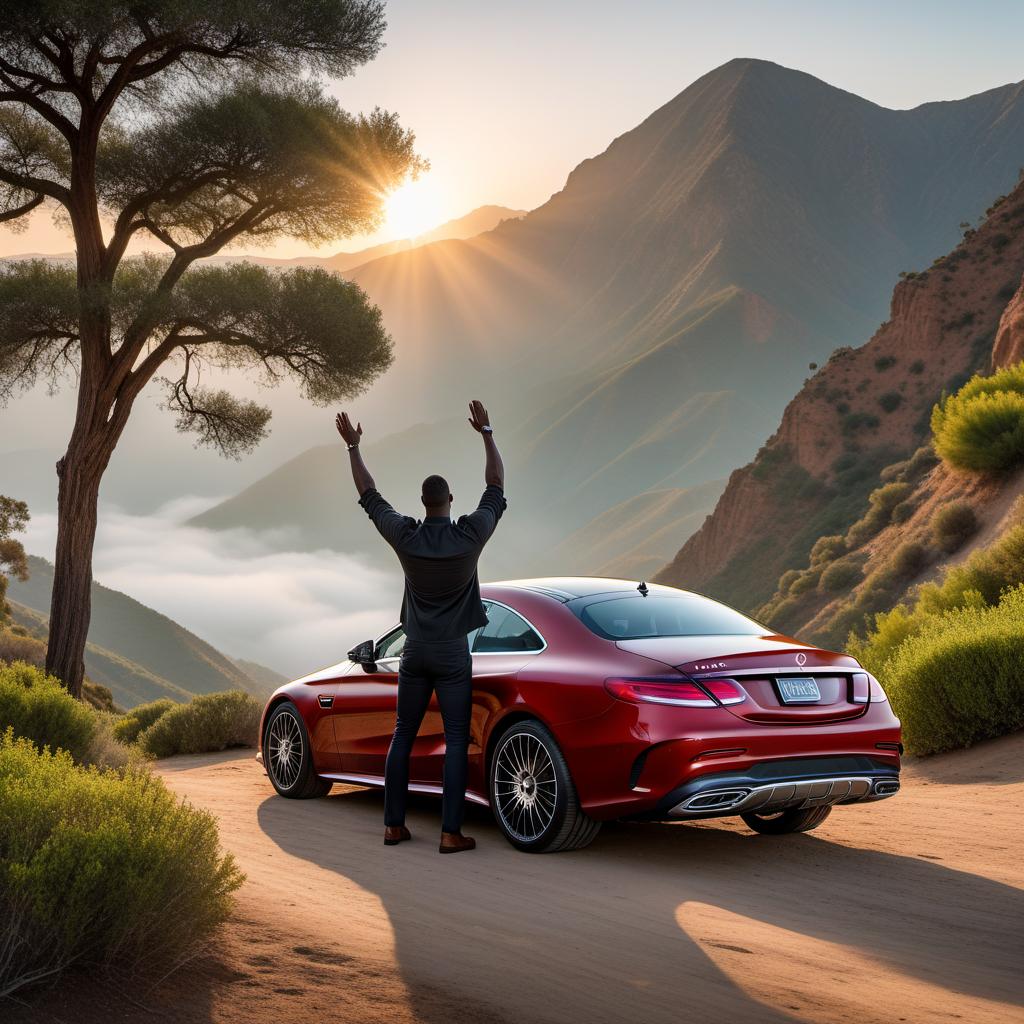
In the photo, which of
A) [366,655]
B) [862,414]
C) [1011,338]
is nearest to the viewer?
[366,655]

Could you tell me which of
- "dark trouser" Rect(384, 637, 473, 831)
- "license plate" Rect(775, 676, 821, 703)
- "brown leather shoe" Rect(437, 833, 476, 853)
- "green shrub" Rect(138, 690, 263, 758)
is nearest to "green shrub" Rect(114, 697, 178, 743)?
"green shrub" Rect(138, 690, 263, 758)

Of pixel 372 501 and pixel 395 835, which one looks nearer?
pixel 372 501

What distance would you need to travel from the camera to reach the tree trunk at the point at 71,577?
63.0 ft

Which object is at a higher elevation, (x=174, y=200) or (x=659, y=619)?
(x=174, y=200)

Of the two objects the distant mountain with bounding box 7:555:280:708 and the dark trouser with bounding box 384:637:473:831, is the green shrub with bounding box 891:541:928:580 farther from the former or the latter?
the distant mountain with bounding box 7:555:280:708

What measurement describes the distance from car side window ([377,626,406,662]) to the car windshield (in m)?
1.64

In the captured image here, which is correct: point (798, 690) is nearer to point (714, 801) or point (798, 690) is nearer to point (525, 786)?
point (714, 801)

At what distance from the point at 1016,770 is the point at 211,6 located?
15657mm

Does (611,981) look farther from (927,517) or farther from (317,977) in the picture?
(927,517)

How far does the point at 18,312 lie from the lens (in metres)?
20.8

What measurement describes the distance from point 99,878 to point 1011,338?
4056 cm

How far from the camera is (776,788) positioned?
6.43 m

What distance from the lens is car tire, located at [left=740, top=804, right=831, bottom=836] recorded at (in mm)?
7742

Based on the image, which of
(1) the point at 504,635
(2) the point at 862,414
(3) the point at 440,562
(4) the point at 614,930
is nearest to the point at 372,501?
(3) the point at 440,562
